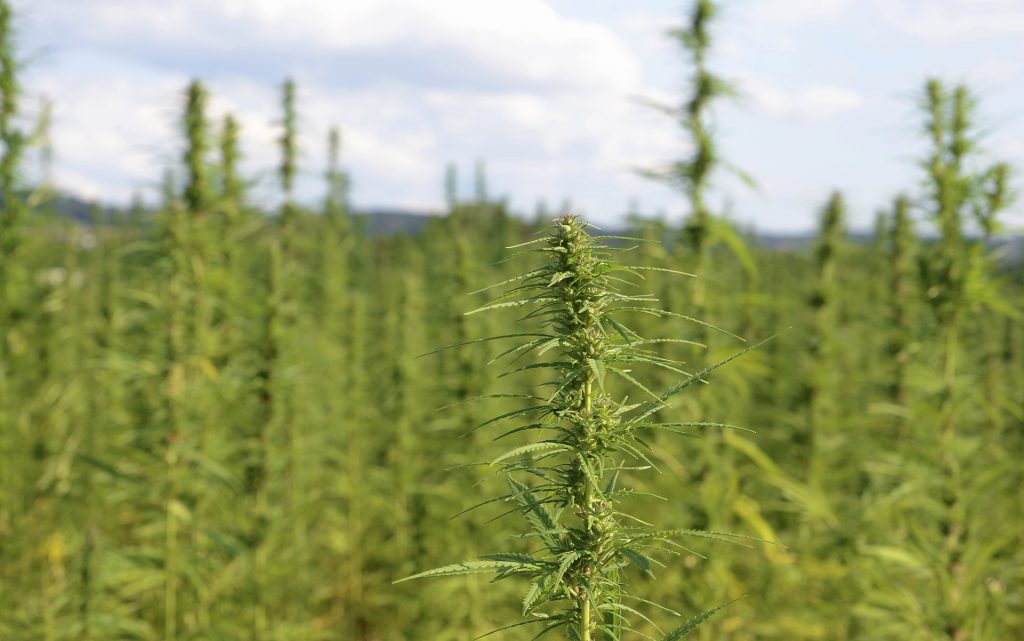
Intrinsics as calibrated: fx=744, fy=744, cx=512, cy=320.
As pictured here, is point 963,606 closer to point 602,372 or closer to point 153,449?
point 602,372

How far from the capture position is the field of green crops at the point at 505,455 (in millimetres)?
2292

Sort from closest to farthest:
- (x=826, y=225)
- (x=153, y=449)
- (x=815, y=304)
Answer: (x=153, y=449)
(x=826, y=225)
(x=815, y=304)

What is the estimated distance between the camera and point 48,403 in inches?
474

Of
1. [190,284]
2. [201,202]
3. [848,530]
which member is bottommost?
[848,530]

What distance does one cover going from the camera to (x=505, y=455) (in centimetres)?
192

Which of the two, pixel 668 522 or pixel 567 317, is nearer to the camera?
pixel 567 317

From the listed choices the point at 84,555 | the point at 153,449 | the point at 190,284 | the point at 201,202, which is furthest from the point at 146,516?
the point at 201,202

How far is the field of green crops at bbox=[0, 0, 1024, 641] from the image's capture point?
2.29m

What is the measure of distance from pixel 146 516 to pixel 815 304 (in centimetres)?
995

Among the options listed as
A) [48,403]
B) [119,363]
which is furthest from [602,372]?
[48,403]

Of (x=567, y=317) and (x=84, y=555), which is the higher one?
(x=567, y=317)

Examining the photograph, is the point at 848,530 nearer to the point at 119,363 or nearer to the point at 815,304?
the point at 815,304

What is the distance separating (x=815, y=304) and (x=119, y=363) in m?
10.0

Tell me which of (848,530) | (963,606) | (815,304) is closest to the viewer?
(963,606)
